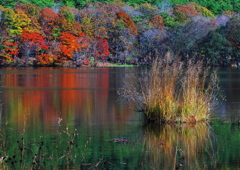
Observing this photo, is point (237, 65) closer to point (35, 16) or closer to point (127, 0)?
point (35, 16)

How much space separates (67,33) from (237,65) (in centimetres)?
2019

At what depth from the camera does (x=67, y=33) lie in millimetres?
57938

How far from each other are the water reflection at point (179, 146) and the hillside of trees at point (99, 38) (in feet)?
141

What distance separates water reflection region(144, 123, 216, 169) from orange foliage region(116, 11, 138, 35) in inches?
2032

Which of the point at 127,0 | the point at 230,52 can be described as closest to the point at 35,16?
the point at 230,52

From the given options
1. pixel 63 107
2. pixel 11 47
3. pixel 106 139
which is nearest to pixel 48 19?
pixel 11 47

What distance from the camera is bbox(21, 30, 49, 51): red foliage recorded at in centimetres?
5569

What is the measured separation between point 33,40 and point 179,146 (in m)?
48.1

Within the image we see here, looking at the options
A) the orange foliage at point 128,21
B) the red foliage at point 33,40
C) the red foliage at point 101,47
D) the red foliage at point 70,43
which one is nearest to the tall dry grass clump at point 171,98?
the red foliage at point 33,40

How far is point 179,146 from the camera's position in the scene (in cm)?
927

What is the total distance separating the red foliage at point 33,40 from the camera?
2192 inches

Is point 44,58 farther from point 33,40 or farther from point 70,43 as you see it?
point 70,43

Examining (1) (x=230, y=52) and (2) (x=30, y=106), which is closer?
(2) (x=30, y=106)

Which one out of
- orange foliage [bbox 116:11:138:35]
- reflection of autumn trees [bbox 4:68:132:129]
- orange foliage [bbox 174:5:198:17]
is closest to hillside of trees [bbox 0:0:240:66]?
orange foliage [bbox 116:11:138:35]
